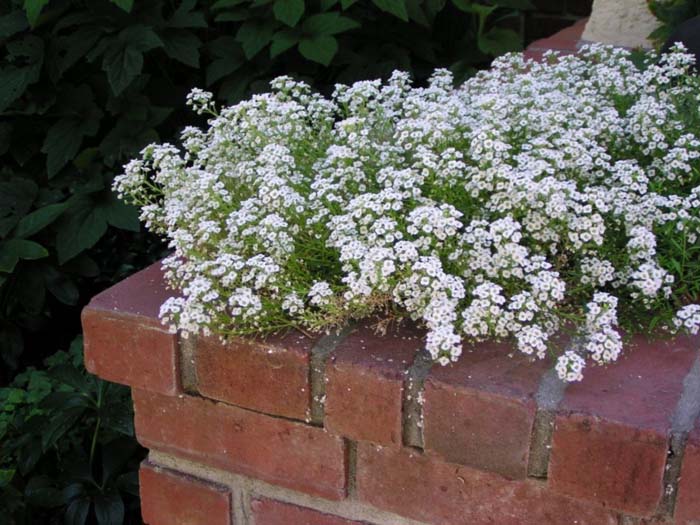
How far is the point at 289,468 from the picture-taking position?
1.23 meters

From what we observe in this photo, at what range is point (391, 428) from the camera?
3.63 feet

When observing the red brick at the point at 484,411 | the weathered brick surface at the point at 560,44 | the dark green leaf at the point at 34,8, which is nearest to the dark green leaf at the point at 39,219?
the dark green leaf at the point at 34,8

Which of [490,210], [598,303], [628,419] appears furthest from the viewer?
[490,210]

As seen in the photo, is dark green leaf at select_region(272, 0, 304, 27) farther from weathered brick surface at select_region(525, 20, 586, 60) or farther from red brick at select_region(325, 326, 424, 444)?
red brick at select_region(325, 326, 424, 444)

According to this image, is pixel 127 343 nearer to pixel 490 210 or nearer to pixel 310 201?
pixel 310 201

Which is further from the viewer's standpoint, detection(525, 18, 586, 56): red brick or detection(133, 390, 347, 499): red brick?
detection(525, 18, 586, 56): red brick

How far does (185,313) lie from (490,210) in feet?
1.38

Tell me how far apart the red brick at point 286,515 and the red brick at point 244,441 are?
5cm

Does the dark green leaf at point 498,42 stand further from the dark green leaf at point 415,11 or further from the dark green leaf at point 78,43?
the dark green leaf at point 78,43

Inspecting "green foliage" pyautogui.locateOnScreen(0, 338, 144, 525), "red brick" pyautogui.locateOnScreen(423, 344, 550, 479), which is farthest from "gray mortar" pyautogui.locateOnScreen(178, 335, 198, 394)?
"green foliage" pyautogui.locateOnScreen(0, 338, 144, 525)

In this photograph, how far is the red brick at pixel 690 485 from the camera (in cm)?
95

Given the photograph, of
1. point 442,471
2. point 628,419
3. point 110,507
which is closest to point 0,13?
point 110,507

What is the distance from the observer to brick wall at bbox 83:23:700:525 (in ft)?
3.28

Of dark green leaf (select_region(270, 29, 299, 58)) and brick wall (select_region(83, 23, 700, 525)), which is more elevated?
dark green leaf (select_region(270, 29, 299, 58))
